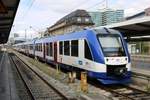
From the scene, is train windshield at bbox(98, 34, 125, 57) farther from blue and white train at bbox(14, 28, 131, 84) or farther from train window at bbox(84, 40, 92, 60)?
train window at bbox(84, 40, 92, 60)

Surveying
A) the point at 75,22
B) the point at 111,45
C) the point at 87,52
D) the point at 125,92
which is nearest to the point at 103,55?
the point at 111,45

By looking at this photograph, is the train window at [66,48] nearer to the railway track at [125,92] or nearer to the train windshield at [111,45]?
the railway track at [125,92]

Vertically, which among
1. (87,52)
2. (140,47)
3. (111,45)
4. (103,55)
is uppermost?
(111,45)

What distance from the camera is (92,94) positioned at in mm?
14469

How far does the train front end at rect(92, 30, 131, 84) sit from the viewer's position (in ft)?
52.8

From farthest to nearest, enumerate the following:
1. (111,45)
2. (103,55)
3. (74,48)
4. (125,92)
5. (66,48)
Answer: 1. (66,48)
2. (74,48)
3. (111,45)
4. (103,55)
5. (125,92)

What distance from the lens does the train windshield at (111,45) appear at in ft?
54.2

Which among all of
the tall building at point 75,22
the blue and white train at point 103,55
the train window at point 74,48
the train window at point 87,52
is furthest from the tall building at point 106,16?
the tall building at point 75,22

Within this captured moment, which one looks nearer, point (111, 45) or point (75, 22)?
point (111, 45)

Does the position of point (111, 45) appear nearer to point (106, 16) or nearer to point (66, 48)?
point (66, 48)

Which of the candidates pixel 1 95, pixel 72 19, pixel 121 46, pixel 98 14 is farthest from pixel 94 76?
pixel 72 19

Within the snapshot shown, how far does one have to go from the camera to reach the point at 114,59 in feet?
53.2

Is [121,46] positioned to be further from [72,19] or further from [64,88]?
[72,19]

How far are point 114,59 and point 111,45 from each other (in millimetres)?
930
